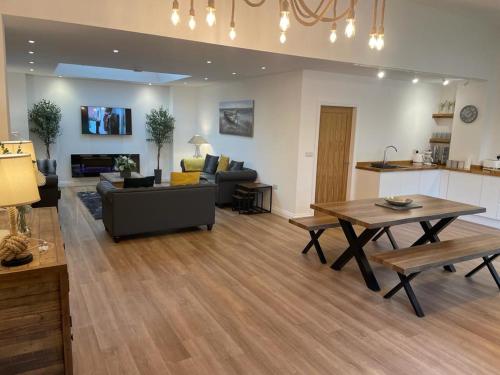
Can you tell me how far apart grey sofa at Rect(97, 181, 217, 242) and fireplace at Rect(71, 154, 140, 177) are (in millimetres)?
4345

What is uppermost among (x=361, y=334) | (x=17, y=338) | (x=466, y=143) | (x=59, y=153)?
(x=466, y=143)

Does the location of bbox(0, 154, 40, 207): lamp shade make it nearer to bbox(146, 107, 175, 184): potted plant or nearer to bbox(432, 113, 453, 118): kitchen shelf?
bbox(432, 113, 453, 118): kitchen shelf

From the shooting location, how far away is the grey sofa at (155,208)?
5.09 m

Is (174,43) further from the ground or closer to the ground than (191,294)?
further from the ground

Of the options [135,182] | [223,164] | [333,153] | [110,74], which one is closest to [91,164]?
[110,74]

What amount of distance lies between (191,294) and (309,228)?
1629mm

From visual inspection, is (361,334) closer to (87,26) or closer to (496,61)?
(87,26)

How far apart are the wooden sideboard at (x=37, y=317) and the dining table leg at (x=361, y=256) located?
115 inches

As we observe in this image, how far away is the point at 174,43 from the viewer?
14.7ft

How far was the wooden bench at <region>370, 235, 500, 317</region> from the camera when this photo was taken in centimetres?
341

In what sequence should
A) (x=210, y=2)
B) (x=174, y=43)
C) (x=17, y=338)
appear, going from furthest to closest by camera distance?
(x=174, y=43)
(x=210, y=2)
(x=17, y=338)

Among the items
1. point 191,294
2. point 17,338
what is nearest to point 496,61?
point 191,294

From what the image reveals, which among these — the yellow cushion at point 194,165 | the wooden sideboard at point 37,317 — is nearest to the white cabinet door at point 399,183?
the yellow cushion at point 194,165

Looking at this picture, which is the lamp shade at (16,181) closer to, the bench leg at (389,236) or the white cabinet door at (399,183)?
the bench leg at (389,236)
